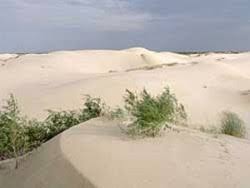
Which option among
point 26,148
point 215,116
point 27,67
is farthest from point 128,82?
point 26,148

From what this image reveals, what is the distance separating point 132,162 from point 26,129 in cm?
320

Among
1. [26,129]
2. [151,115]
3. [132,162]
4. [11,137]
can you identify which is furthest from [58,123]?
[132,162]

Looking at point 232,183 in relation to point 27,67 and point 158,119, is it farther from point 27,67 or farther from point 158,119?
point 27,67

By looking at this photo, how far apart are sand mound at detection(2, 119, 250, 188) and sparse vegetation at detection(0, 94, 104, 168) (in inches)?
33.8

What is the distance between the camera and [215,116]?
1873cm

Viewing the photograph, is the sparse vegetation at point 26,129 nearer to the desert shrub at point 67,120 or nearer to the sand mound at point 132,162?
the desert shrub at point 67,120

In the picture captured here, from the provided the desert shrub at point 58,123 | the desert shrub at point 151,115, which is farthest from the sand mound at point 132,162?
the desert shrub at point 58,123

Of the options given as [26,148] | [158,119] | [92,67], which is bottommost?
[92,67]

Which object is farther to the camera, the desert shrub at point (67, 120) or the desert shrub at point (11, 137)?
→ the desert shrub at point (67, 120)

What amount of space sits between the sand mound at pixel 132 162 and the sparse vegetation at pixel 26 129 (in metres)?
0.86

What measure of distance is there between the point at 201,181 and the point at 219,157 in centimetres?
84

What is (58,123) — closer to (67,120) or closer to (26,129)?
(67,120)

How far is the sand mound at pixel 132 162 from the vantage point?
18.2 ft

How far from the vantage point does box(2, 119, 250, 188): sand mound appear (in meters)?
5.54
